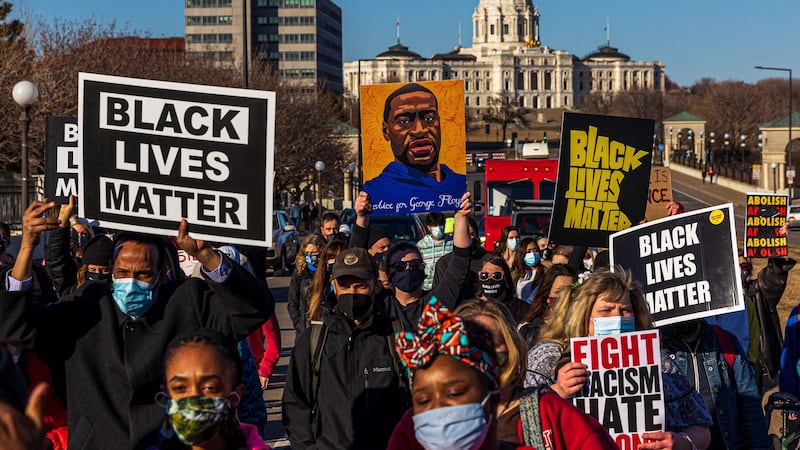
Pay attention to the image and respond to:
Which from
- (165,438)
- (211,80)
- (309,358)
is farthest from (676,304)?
(211,80)

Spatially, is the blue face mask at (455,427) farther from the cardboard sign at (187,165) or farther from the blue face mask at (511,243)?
the blue face mask at (511,243)

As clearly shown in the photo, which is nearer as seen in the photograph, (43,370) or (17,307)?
(17,307)

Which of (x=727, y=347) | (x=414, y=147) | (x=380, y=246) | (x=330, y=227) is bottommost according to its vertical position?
(x=727, y=347)

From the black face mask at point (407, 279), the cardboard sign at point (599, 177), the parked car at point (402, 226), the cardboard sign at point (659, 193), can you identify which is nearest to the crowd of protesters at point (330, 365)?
the black face mask at point (407, 279)

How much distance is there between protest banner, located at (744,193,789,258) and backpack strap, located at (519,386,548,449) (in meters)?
10.9

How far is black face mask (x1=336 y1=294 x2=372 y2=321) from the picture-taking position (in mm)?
5945

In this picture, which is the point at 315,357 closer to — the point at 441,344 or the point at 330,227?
the point at 441,344

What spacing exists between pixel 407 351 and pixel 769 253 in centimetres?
1183

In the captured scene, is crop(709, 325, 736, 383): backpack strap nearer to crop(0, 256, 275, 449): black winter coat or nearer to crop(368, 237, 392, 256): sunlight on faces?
crop(0, 256, 275, 449): black winter coat

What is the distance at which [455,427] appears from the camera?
11.7 ft

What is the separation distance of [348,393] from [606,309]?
124cm

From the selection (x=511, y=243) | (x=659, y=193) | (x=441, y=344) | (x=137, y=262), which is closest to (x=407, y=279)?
(x=137, y=262)

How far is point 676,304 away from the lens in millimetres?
6387

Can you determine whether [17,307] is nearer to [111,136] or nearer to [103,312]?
[103,312]
